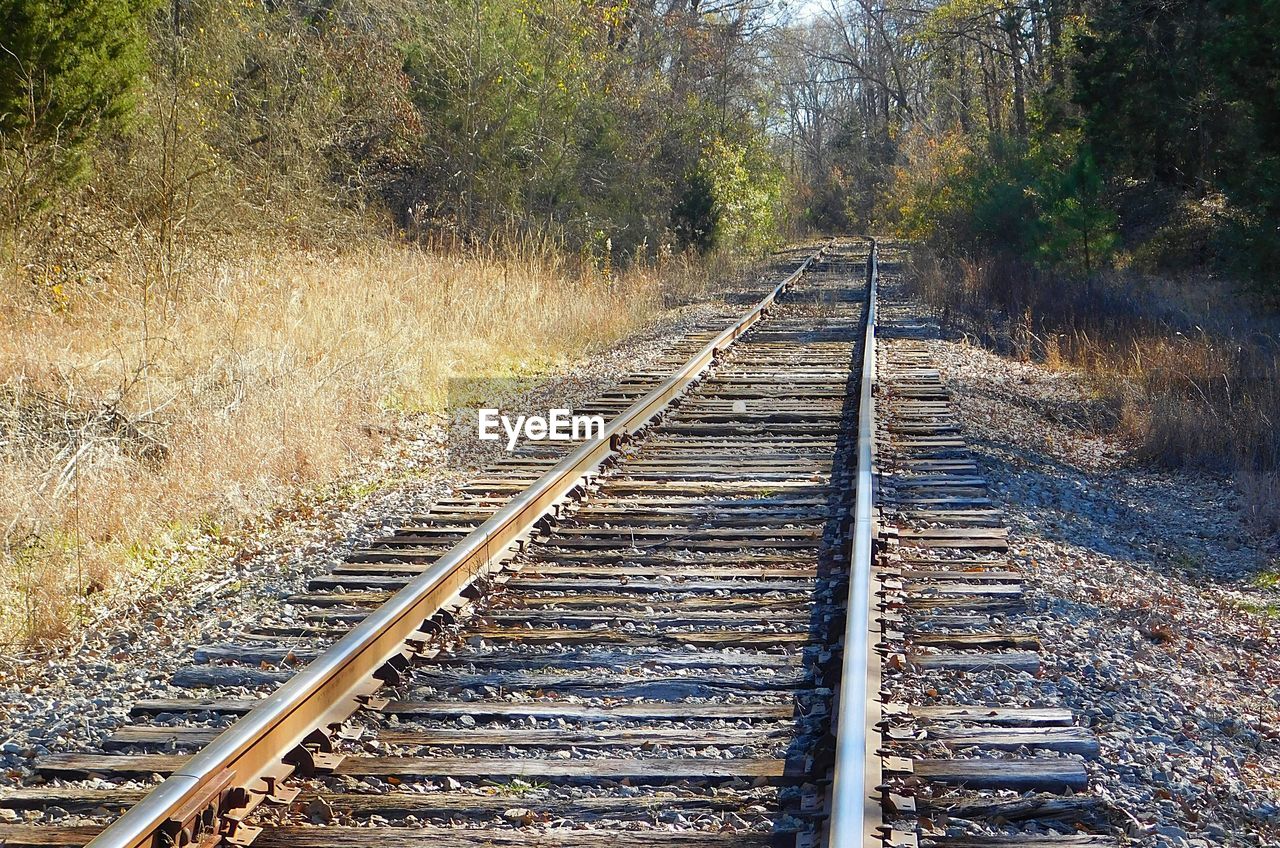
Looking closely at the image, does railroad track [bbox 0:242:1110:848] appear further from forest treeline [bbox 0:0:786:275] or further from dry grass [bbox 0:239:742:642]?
forest treeline [bbox 0:0:786:275]

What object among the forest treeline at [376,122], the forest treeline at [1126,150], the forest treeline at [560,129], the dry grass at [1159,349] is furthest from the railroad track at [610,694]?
the forest treeline at [1126,150]

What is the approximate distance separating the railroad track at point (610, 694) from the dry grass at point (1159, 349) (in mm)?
2444

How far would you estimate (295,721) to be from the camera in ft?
12.0

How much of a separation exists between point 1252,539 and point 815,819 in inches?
180

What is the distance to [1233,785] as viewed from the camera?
345 cm

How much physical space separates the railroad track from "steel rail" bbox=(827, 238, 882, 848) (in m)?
0.01

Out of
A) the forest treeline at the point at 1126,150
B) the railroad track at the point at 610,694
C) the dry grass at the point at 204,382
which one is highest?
the forest treeline at the point at 1126,150

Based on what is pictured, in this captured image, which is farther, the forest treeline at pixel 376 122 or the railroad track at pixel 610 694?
the forest treeline at pixel 376 122

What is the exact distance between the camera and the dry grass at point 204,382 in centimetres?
593

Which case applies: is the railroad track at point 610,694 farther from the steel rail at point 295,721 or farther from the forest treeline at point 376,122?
the forest treeline at point 376,122

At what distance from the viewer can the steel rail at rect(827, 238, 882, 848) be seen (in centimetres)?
299

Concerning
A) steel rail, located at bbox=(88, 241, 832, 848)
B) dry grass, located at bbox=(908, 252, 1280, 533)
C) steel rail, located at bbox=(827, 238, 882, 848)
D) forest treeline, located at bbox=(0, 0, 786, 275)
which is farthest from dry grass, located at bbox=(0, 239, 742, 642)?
dry grass, located at bbox=(908, 252, 1280, 533)

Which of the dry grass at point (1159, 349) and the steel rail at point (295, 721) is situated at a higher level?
the dry grass at point (1159, 349)

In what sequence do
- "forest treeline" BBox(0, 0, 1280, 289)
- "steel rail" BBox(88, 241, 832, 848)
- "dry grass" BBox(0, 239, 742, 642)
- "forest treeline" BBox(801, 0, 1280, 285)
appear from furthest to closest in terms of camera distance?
"forest treeline" BBox(801, 0, 1280, 285), "forest treeline" BBox(0, 0, 1280, 289), "dry grass" BBox(0, 239, 742, 642), "steel rail" BBox(88, 241, 832, 848)
